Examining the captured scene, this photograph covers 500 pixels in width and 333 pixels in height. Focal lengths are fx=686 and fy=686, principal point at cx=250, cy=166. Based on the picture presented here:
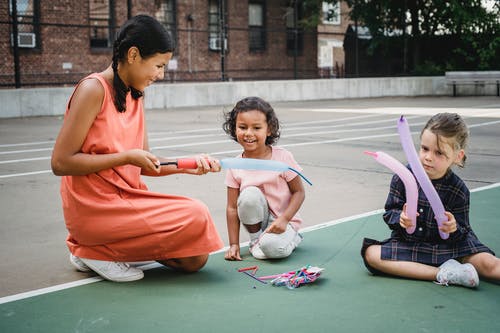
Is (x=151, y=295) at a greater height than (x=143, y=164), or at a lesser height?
lesser

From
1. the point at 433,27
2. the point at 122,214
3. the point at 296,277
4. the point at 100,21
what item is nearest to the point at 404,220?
the point at 296,277

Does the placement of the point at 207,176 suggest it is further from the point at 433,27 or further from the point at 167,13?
the point at 433,27

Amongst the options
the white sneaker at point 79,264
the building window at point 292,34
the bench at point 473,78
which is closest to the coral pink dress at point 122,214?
the white sneaker at point 79,264

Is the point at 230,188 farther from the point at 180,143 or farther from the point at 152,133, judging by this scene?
the point at 152,133

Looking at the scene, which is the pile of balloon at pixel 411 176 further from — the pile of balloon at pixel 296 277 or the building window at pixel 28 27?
the building window at pixel 28 27

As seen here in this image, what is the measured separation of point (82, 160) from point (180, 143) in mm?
7416

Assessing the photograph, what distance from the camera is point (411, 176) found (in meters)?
3.26

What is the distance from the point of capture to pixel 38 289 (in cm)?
378

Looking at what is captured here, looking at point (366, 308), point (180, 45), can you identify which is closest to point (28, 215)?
point (366, 308)

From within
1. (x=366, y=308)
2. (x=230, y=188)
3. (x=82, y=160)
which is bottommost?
(x=366, y=308)

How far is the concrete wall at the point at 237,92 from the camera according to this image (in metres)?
16.7

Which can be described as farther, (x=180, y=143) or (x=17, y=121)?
(x=17, y=121)

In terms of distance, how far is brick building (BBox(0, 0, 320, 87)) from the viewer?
73.9ft

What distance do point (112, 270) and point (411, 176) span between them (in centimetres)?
174
